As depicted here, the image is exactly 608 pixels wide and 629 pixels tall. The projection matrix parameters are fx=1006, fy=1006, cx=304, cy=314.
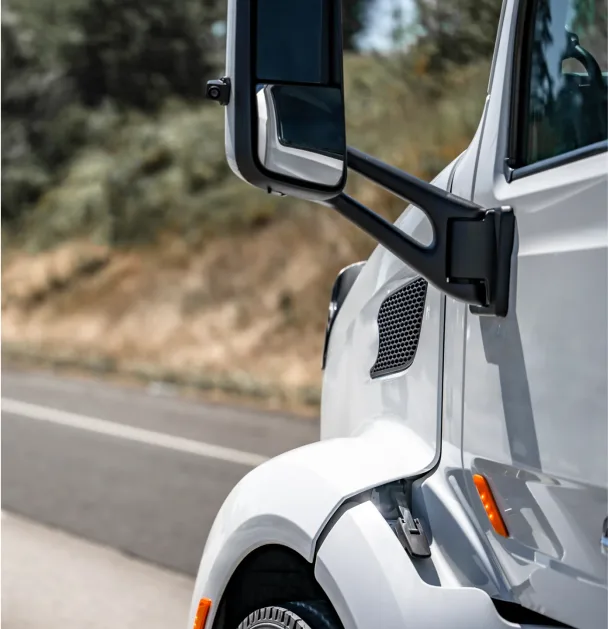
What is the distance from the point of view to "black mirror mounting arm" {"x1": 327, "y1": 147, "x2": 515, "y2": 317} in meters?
1.85

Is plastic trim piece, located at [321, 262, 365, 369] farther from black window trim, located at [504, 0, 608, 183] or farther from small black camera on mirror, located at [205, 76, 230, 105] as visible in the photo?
small black camera on mirror, located at [205, 76, 230, 105]

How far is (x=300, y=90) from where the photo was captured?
1.76 meters

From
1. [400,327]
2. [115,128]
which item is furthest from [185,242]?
[400,327]

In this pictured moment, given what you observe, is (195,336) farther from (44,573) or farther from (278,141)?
(278,141)

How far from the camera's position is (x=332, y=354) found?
8.98 ft

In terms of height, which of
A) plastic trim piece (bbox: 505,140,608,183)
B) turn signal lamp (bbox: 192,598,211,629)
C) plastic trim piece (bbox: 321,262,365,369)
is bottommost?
turn signal lamp (bbox: 192,598,211,629)

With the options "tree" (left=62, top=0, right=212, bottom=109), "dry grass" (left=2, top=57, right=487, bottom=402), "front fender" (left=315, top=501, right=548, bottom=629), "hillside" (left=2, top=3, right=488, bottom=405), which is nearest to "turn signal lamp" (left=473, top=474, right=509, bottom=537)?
"front fender" (left=315, top=501, right=548, bottom=629)

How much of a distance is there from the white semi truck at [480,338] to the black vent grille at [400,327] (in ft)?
0.10

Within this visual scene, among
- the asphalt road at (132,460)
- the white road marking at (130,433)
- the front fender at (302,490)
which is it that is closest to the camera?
the front fender at (302,490)

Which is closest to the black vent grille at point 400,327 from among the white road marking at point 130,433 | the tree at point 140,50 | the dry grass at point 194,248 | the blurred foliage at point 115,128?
the white road marking at point 130,433

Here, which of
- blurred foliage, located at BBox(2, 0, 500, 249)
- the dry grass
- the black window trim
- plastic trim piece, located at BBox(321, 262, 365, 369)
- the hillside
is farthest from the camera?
Result: blurred foliage, located at BBox(2, 0, 500, 249)

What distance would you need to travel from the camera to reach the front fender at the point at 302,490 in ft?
6.76

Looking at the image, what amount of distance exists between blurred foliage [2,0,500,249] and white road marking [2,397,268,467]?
26.6 ft

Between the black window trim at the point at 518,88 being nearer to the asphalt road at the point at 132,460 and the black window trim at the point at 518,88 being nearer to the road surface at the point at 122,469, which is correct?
the road surface at the point at 122,469
